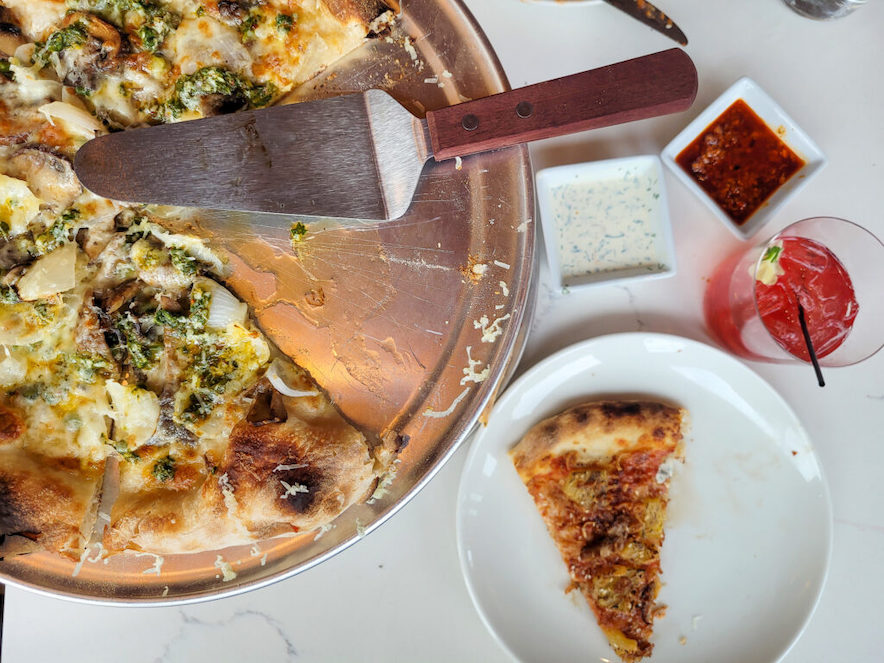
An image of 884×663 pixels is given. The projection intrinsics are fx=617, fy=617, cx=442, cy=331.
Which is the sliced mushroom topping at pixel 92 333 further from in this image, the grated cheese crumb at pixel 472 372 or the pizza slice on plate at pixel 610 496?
the pizza slice on plate at pixel 610 496

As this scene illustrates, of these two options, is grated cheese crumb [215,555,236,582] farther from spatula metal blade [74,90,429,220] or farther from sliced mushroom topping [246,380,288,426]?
spatula metal blade [74,90,429,220]

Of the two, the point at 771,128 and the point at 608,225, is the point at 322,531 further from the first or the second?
the point at 771,128

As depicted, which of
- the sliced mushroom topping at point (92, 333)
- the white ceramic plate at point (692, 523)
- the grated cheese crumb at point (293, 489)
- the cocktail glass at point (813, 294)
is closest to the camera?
the grated cheese crumb at point (293, 489)

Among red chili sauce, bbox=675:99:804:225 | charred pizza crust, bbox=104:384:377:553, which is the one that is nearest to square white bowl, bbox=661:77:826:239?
red chili sauce, bbox=675:99:804:225

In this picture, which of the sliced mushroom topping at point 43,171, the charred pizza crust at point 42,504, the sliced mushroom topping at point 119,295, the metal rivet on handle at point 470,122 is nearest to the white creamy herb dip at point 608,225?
the metal rivet on handle at point 470,122

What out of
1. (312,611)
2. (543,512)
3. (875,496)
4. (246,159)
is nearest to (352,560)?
(312,611)


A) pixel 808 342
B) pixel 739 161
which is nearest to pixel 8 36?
pixel 739 161

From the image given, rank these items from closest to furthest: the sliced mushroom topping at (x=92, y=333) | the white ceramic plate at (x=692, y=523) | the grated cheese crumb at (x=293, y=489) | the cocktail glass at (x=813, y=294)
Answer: the grated cheese crumb at (x=293, y=489), the sliced mushroom topping at (x=92, y=333), the cocktail glass at (x=813, y=294), the white ceramic plate at (x=692, y=523)

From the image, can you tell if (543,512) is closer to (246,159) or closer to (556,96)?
(556,96)
